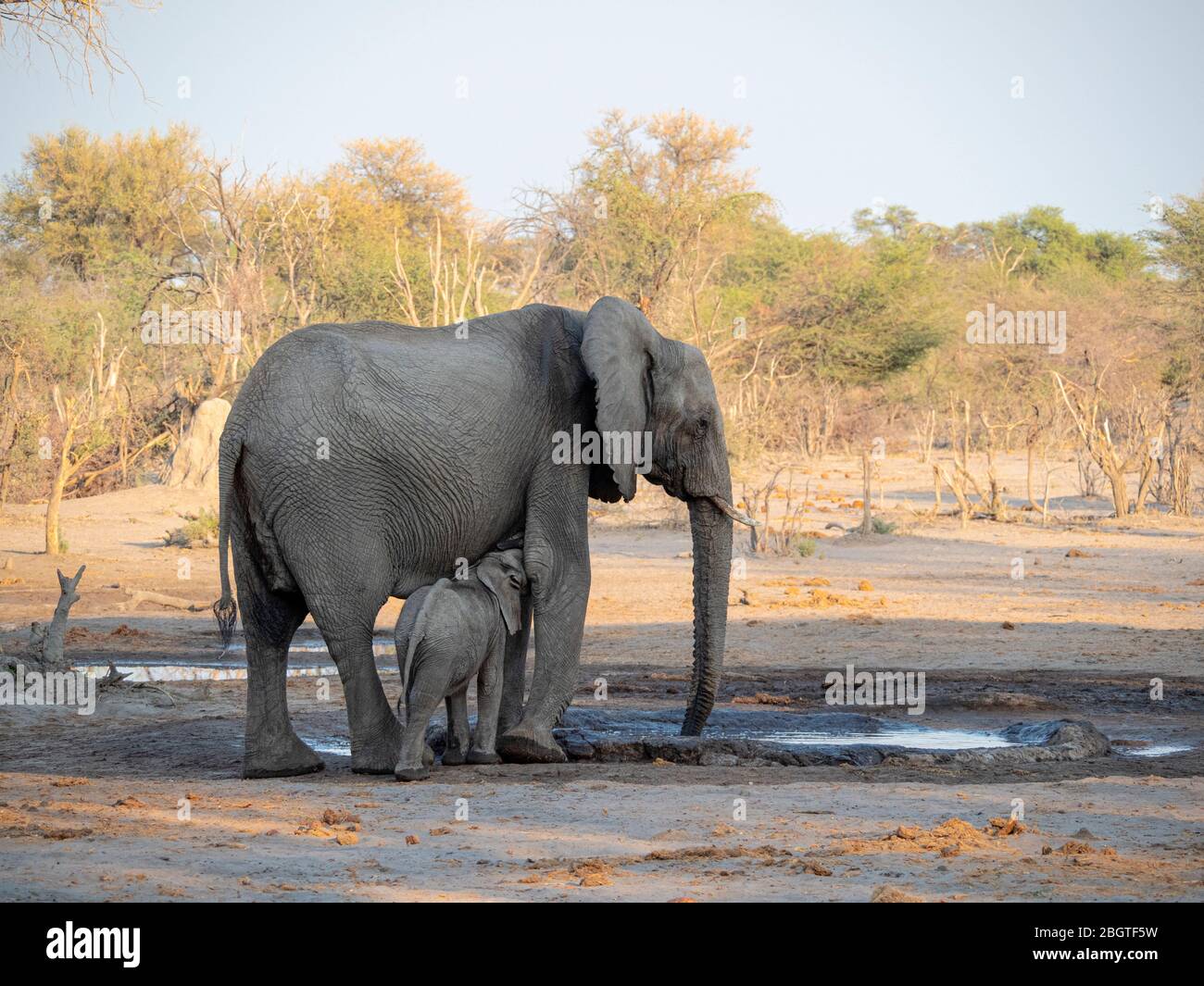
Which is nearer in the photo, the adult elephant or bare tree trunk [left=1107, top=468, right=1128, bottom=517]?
the adult elephant

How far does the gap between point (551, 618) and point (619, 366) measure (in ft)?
4.49

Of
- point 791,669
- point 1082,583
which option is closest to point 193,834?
point 791,669

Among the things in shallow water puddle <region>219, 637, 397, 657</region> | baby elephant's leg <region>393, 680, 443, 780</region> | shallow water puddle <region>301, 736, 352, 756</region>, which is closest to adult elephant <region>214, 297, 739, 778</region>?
baby elephant's leg <region>393, 680, 443, 780</region>

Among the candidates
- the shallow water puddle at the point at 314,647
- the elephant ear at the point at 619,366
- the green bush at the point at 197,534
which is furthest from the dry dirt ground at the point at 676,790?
the green bush at the point at 197,534

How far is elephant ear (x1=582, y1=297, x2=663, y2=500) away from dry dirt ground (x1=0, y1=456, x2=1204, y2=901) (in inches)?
69.4

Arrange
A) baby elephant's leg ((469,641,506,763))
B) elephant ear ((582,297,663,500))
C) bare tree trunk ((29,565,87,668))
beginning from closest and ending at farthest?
baby elephant's leg ((469,641,506,763))
elephant ear ((582,297,663,500))
bare tree trunk ((29,565,87,668))

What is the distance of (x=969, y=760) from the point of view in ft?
27.6

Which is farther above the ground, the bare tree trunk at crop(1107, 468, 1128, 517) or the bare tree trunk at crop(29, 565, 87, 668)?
the bare tree trunk at crop(1107, 468, 1128, 517)

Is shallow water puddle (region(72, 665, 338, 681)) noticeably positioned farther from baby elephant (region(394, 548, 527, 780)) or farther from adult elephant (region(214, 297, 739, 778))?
baby elephant (region(394, 548, 527, 780))

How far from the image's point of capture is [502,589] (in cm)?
821

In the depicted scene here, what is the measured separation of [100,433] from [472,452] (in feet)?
58.2

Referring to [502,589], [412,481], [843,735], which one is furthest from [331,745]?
[843,735]

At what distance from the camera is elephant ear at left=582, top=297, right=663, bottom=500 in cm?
839

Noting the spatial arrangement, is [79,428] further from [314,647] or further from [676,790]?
[676,790]
